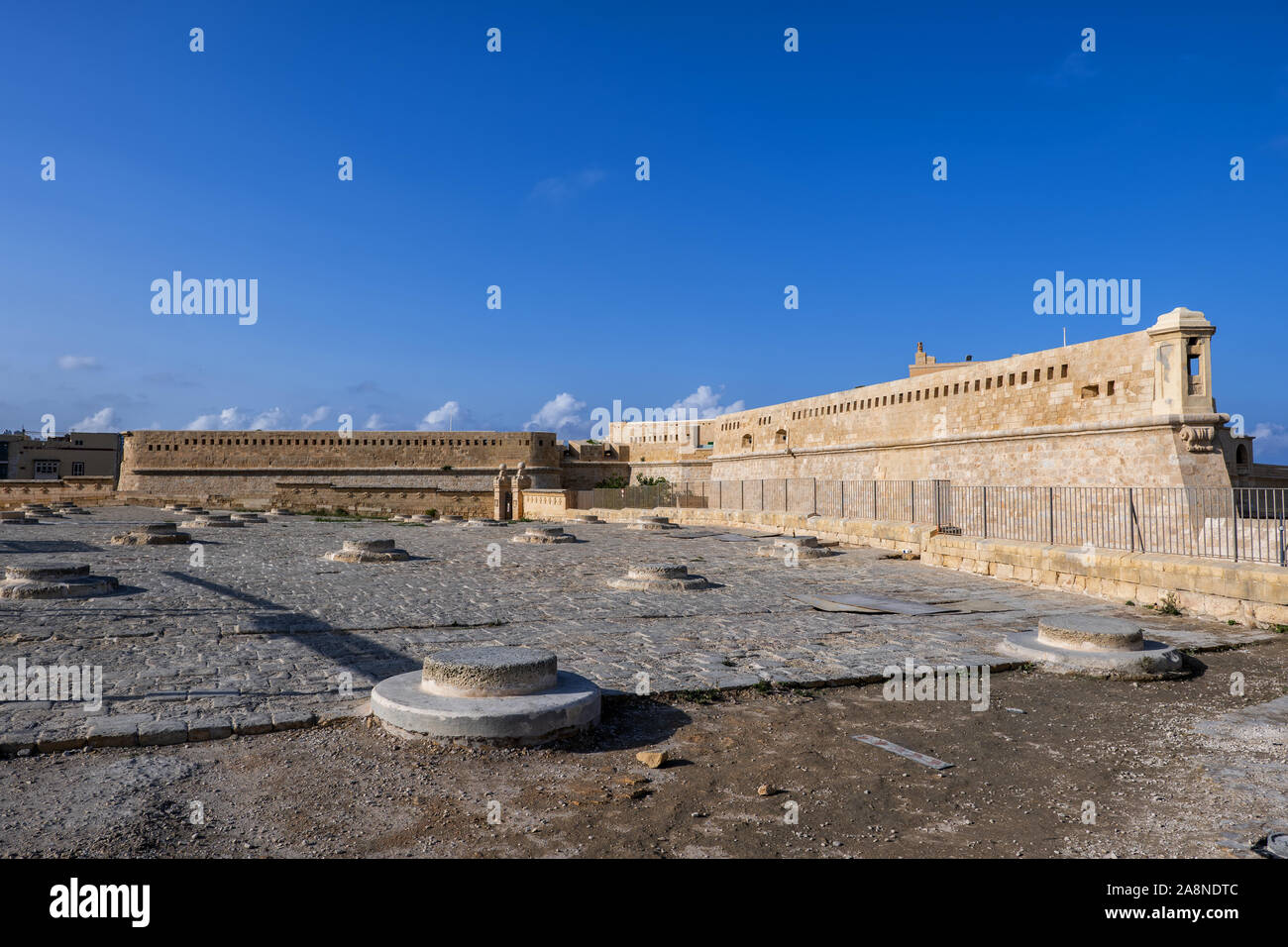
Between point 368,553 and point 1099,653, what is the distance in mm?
10934

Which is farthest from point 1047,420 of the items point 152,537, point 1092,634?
point 152,537

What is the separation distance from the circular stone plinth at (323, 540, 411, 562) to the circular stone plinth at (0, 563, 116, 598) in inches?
163

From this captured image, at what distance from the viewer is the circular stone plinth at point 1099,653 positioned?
5.66 meters

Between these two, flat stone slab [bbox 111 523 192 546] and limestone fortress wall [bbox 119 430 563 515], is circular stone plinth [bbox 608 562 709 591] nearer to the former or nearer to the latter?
flat stone slab [bbox 111 523 192 546]

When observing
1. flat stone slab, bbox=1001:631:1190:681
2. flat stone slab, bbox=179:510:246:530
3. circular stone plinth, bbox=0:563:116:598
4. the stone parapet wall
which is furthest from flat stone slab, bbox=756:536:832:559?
the stone parapet wall

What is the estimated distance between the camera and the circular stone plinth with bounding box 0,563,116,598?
8.27 m

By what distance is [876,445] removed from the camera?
25281 millimetres

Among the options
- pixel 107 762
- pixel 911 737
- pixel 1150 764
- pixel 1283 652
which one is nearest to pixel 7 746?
pixel 107 762

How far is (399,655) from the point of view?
5996mm

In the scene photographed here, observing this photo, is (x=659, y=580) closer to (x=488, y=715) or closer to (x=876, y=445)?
(x=488, y=715)

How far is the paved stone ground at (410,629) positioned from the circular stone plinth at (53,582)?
0.31 metres

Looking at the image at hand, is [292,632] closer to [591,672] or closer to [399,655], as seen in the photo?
[399,655]

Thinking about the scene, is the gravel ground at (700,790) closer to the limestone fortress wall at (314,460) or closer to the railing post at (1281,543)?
the railing post at (1281,543)
